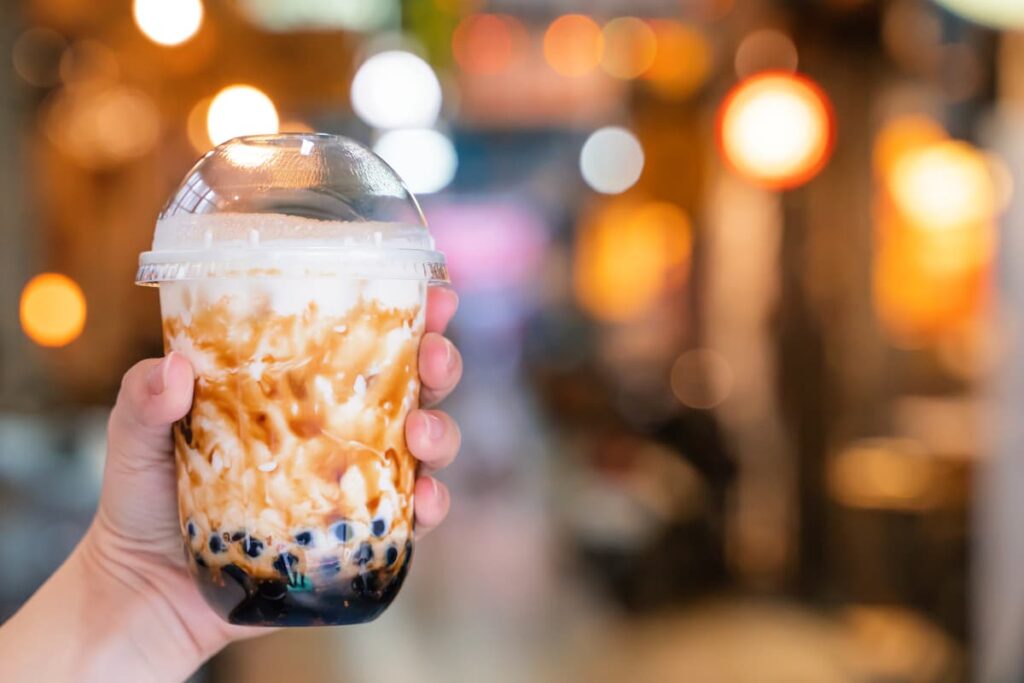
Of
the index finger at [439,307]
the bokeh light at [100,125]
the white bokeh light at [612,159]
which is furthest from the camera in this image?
the white bokeh light at [612,159]

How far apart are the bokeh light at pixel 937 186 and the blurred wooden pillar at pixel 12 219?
5.89 metres

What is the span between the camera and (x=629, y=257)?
14.9 meters

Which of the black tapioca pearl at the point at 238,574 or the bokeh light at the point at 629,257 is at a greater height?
the bokeh light at the point at 629,257

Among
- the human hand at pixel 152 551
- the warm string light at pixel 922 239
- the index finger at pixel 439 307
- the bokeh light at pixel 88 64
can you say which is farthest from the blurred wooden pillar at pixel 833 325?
the human hand at pixel 152 551

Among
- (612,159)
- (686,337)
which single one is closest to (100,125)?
(686,337)

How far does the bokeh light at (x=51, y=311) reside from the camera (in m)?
5.19

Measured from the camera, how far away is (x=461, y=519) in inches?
379

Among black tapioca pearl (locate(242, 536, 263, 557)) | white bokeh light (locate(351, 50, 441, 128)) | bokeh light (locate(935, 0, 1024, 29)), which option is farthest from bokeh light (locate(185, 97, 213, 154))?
black tapioca pearl (locate(242, 536, 263, 557))

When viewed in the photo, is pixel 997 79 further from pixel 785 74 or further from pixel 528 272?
pixel 528 272

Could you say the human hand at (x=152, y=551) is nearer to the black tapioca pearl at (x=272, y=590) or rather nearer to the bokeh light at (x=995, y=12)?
the black tapioca pearl at (x=272, y=590)

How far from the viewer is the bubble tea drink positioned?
118 cm

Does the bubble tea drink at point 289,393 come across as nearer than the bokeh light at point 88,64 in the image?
Yes

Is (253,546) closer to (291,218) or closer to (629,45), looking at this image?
(291,218)

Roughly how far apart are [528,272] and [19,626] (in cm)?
1560
